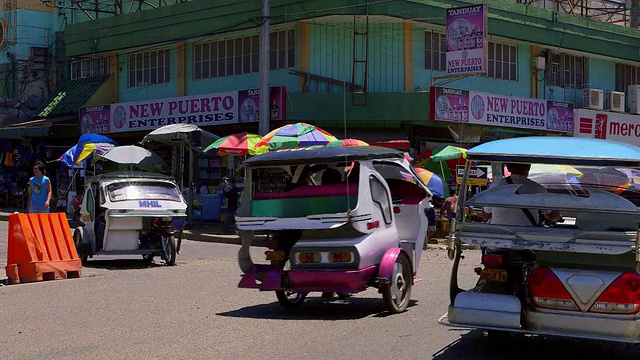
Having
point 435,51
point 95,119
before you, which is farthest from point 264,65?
point 95,119

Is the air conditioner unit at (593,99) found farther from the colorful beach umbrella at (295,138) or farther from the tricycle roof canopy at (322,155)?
the tricycle roof canopy at (322,155)

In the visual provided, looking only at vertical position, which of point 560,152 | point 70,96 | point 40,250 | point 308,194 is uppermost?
point 70,96

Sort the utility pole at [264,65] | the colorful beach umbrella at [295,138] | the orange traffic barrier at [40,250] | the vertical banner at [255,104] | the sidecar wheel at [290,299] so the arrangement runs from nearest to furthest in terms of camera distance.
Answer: the sidecar wheel at [290,299] → the orange traffic barrier at [40,250] → the colorful beach umbrella at [295,138] → the utility pole at [264,65] → the vertical banner at [255,104]

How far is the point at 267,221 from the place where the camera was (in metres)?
10.3

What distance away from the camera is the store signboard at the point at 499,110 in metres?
26.6

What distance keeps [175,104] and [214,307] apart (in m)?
19.2

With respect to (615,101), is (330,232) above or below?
below

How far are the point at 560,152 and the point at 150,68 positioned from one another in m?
26.1

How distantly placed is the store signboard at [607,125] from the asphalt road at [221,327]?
19.7 meters

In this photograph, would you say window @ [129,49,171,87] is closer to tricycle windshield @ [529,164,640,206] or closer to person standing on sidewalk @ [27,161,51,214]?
person standing on sidewalk @ [27,161,51,214]

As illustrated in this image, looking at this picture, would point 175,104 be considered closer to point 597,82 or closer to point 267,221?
point 597,82

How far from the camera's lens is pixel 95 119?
32.0 m

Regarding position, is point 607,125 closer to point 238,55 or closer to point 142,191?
point 238,55

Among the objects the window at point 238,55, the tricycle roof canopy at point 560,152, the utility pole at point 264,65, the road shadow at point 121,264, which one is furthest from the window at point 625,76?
the tricycle roof canopy at point 560,152
